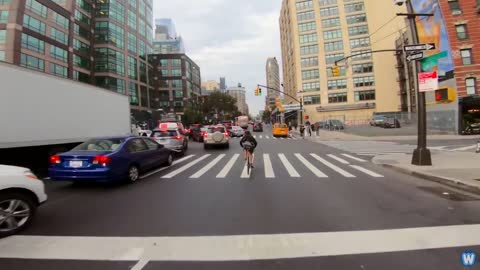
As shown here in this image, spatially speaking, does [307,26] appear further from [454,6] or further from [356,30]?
[454,6]

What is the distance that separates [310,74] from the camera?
66.1 m

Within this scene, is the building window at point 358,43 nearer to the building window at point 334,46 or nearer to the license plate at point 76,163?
the building window at point 334,46

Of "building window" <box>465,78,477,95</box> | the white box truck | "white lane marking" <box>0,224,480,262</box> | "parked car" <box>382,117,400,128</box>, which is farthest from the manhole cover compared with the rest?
"parked car" <box>382,117,400,128</box>

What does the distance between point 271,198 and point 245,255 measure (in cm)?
276

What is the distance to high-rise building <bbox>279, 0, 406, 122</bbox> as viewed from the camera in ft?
201

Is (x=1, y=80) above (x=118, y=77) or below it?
below

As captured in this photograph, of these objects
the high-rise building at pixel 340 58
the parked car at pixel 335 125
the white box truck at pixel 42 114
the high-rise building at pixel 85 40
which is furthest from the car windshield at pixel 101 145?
the high-rise building at pixel 340 58

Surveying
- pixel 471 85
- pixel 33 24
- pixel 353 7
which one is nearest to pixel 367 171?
pixel 471 85

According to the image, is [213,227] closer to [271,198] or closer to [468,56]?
[271,198]

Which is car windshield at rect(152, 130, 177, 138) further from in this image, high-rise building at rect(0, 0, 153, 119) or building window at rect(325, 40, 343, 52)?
building window at rect(325, 40, 343, 52)

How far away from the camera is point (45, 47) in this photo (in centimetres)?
4138

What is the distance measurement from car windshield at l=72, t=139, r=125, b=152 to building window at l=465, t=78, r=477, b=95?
105 feet

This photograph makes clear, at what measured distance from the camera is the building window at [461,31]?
87.2 ft

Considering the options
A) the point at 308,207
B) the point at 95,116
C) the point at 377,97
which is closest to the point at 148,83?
the point at 377,97
